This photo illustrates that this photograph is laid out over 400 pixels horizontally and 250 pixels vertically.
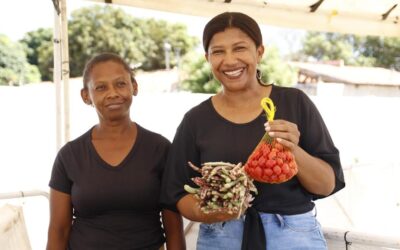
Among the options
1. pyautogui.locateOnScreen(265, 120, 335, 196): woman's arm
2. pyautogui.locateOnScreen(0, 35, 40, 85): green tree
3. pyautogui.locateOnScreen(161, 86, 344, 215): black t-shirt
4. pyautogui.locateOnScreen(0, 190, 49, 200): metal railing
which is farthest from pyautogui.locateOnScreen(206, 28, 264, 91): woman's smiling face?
pyautogui.locateOnScreen(0, 35, 40, 85): green tree

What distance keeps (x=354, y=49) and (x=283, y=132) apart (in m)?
36.5

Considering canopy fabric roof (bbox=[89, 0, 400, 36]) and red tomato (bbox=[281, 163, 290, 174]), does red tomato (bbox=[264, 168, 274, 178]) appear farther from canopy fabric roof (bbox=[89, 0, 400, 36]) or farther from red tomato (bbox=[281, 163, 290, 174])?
canopy fabric roof (bbox=[89, 0, 400, 36])

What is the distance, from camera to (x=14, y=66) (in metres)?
24.9

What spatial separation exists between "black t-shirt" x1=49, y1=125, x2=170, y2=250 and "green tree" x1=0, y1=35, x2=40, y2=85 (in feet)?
76.8

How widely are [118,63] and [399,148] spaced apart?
7.95 m

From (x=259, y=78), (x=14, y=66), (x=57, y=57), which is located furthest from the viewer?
(x=14, y=66)

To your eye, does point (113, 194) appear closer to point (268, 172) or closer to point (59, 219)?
point (59, 219)

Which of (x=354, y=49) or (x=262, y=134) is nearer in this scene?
(x=262, y=134)

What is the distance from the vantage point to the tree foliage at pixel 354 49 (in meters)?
33.2

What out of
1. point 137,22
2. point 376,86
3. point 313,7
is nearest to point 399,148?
point 313,7

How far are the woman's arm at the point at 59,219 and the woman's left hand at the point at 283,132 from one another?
1005 mm

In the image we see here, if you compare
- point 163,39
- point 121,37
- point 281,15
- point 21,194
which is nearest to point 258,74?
point 21,194

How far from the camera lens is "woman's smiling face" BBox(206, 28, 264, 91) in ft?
5.92

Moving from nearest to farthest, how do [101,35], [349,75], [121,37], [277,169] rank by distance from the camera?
[277,169] < [349,75] < [101,35] < [121,37]
